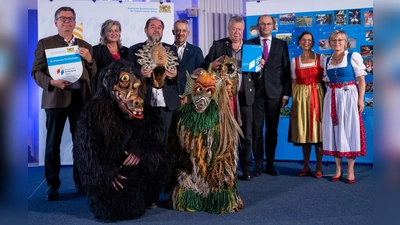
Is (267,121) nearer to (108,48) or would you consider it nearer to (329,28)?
(329,28)

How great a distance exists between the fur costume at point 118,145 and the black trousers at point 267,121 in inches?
76.7

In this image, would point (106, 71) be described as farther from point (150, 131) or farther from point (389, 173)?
point (389, 173)

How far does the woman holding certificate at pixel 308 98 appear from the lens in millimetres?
4898

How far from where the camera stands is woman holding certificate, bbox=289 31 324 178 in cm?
490

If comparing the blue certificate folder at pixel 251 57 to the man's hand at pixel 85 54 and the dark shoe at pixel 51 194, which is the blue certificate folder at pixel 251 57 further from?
the dark shoe at pixel 51 194

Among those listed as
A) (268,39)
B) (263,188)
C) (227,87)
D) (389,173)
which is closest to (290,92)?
(268,39)

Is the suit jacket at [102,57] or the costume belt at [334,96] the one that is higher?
the suit jacket at [102,57]

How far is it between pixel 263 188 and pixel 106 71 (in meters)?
2.06

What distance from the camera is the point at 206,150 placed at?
137 inches

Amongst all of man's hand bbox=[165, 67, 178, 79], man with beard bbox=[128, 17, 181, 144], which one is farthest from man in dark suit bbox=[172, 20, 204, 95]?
man's hand bbox=[165, 67, 178, 79]

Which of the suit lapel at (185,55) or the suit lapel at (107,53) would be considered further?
the suit lapel at (185,55)

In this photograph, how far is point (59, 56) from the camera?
3.89 metres

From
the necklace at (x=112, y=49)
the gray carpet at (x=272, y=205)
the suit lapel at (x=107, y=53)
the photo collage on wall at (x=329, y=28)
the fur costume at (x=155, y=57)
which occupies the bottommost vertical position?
the gray carpet at (x=272, y=205)

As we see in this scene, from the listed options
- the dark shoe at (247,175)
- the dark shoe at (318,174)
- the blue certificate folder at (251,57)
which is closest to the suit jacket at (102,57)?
the blue certificate folder at (251,57)
